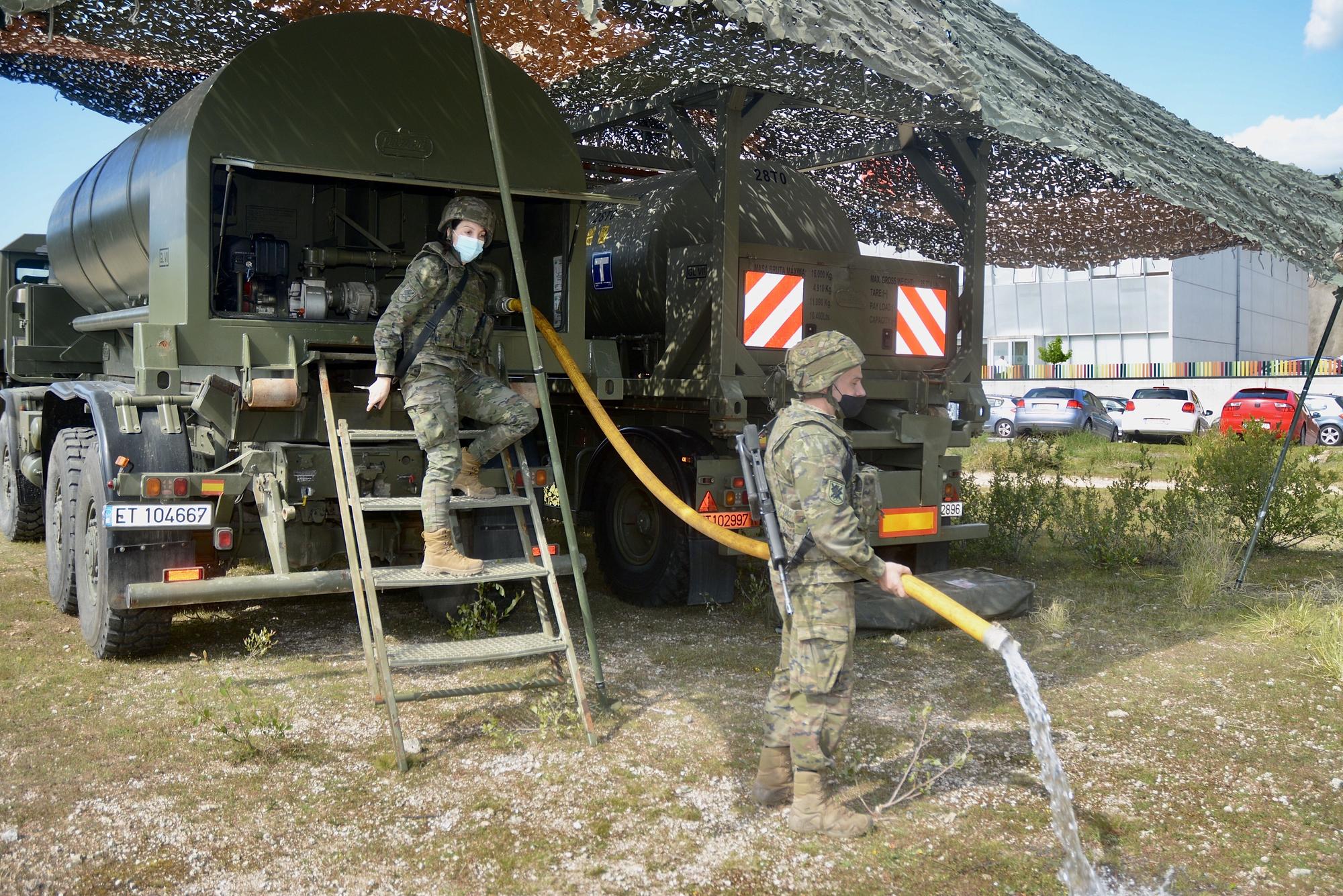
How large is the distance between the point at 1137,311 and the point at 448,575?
45.5m

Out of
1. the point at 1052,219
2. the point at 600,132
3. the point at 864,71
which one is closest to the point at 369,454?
the point at 864,71

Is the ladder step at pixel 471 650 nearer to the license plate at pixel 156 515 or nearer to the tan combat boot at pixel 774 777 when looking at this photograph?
the tan combat boot at pixel 774 777

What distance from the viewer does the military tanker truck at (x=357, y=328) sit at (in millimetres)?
5676

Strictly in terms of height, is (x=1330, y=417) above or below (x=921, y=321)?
below

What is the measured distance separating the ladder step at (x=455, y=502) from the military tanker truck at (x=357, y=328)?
0.15 ft

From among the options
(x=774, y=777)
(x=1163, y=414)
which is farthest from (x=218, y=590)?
(x=1163, y=414)

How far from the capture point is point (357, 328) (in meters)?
6.01

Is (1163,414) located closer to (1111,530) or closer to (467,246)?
(1111,530)

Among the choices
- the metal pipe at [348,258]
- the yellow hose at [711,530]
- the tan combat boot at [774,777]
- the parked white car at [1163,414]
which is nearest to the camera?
the yellow hose at [711,530]

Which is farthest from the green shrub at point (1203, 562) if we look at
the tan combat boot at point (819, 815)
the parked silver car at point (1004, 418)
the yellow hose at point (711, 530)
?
the parked silver car at point (1004, 418)

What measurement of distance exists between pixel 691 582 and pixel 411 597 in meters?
1.94

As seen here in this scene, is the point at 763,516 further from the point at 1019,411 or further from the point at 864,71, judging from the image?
the point at 1019,411

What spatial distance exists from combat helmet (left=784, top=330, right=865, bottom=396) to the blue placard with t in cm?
433

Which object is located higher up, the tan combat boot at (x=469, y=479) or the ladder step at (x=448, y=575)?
the tan combat boot at (x=469, y=479)
